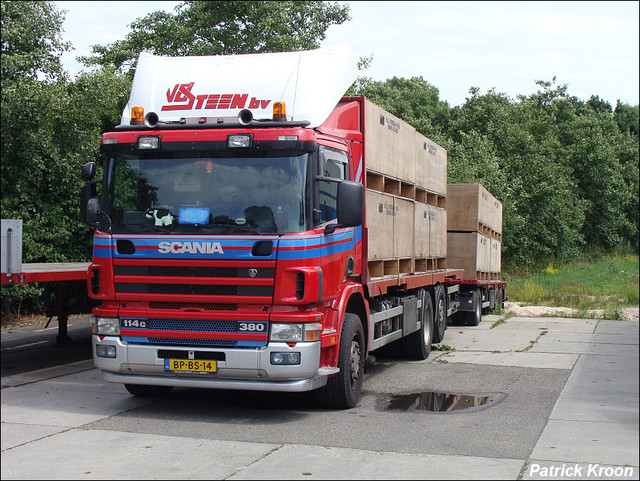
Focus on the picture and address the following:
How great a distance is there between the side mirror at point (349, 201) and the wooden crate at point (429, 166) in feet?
16.1

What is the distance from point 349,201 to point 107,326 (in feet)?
9.52

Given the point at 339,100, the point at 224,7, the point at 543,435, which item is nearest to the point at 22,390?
the point at 339,100

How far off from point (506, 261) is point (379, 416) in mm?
29772

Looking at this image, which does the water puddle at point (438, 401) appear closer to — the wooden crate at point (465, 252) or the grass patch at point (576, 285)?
the wooden crate at point (465, 252)

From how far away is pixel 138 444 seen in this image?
269 inches

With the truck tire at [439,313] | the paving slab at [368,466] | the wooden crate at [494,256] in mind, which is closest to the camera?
the paving slab at [368,466]

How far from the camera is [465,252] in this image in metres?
18.8

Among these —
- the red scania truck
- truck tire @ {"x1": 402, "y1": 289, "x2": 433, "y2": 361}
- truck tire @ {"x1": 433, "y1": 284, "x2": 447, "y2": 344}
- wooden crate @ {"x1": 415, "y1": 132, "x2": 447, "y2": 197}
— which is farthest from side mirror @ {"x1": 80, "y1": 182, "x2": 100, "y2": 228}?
truck tire @ {"x1": 433, "y1": 284, "x2": 447, "y2": 344}

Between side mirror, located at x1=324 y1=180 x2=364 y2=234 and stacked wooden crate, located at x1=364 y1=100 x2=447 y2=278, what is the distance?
1.78 metres

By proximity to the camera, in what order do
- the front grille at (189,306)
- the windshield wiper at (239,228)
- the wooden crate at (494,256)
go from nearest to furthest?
the windshield wiper at (239,228)
the front grille at (189,306)
the wooden crate at (494,256)

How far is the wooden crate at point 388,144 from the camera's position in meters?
9.84

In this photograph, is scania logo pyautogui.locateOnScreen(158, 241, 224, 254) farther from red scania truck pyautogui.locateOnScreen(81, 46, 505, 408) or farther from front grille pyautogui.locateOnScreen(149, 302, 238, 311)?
front grille pyautogui.locateOnScreen(149, 302, 238, 311)

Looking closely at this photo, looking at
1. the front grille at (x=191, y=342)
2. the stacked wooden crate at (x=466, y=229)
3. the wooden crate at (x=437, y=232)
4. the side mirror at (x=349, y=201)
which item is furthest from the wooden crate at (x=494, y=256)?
the front grille at (x=191, y=342)

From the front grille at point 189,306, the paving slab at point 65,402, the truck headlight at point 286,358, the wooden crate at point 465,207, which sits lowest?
the paving slab at point 65,402
